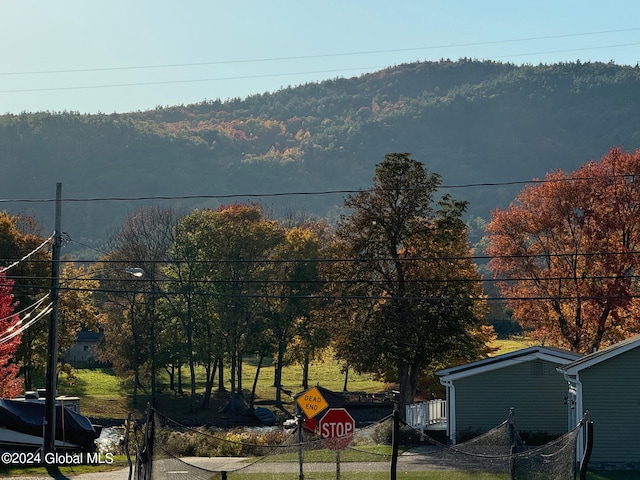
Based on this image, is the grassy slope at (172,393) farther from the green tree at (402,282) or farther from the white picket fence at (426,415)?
the white picket fence at (426,415)

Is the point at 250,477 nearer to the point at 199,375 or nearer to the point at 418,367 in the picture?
the point at 418,367

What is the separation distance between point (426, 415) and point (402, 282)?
6.81m

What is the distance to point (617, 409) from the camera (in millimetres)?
33281

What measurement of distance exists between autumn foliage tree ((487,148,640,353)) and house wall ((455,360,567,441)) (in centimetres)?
1020

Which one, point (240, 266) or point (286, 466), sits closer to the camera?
point (286, 466)

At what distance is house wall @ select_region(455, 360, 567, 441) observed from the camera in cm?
3897

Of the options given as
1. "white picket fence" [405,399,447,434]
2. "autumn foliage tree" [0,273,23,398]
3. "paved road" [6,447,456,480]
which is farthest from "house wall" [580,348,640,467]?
"autumn foliage tree" [0,273,23,398]

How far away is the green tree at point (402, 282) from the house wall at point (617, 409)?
1255 cm

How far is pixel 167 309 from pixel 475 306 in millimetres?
28451

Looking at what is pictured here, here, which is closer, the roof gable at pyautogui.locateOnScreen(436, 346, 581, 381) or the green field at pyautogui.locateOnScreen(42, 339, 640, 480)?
the roof gable at pyautogui.locateOnScreen(436, 346, 581, 381)

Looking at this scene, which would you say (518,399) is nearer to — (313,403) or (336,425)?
(313,403)

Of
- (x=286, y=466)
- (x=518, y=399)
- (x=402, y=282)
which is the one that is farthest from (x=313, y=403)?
Result: (x=402, y=282)

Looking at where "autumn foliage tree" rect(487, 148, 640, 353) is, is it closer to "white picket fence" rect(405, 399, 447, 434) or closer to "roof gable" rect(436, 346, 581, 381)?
"white picket fence" rect(405, 399, 447, 434)

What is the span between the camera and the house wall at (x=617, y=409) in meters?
33.2
